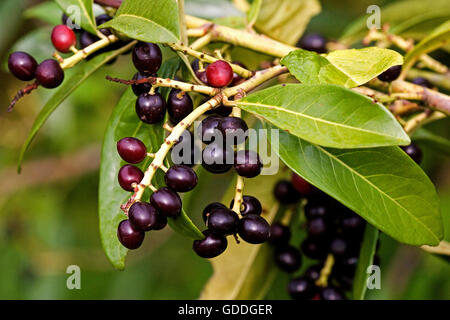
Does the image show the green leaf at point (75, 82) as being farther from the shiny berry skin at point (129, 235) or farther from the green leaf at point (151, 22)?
the shiny berry skin at point (129, 235)

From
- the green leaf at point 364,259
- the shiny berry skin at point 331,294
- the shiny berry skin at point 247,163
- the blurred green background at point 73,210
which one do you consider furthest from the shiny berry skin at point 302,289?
the blurred green background at point 73,210

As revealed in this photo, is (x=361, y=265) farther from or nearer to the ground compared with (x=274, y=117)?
nearer to the ground

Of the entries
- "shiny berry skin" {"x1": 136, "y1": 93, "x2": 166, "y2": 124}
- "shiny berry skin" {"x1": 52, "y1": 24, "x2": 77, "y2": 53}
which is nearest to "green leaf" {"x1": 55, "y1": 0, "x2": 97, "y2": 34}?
"shiny berry skin" {"x1": 52, "y1": 24, "x2": 77, "y2": 53}

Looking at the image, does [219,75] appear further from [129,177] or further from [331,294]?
[331,294]

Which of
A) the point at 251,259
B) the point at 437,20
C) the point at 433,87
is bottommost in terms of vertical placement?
the point at 251,259

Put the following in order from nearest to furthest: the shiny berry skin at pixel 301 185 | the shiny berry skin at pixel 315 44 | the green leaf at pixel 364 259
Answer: the green leaf at pixel 364 259, the shiny berry skin at pixel 301 185, the shiny berry skin at pixel 315 44
